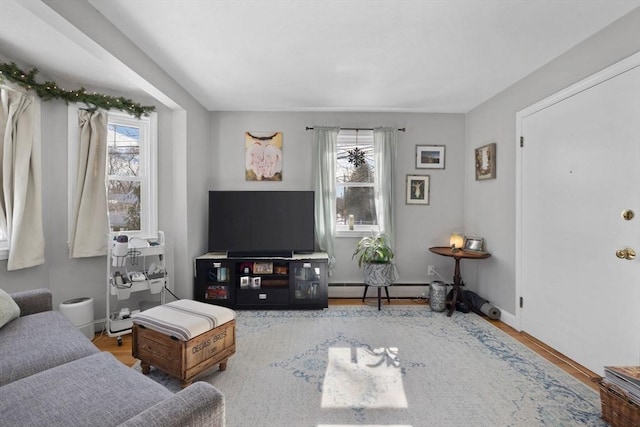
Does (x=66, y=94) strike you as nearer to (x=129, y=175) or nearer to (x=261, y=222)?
(x=129, y=175)

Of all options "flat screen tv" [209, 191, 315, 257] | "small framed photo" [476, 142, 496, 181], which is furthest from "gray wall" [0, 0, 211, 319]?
"small framed photo" [476, 142, 496, 181]

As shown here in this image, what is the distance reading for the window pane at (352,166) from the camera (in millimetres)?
3797

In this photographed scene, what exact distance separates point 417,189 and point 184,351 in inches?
127

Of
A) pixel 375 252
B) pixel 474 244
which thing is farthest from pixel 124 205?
pixel 474 244

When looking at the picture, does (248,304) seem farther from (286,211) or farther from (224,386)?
(224,386)

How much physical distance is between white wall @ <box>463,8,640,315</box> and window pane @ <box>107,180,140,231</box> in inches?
157

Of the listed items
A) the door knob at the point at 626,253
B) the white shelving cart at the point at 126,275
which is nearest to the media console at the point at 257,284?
the white shelving cart at the point at 126,275

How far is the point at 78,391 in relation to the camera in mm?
1068

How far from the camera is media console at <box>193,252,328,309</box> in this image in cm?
328

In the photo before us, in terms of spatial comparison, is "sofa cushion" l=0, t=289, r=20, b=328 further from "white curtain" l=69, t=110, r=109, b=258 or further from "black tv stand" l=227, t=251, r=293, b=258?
"black tv stand" l=227, t=251, r=293, b=258

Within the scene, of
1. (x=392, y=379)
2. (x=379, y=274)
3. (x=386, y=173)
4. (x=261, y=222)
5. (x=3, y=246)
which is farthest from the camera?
(x=386, y=173)

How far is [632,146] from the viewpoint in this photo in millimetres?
1792

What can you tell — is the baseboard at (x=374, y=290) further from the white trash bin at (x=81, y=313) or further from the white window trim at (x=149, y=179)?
the white trash bin at (x=81, y=313)

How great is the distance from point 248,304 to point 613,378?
3061 millimetres
